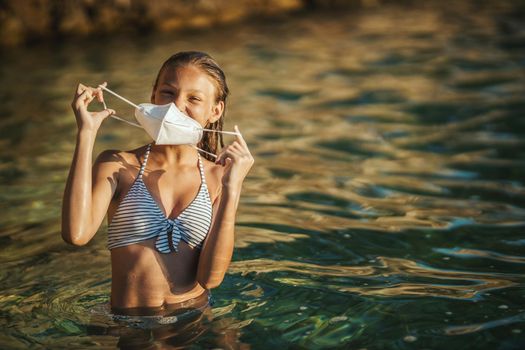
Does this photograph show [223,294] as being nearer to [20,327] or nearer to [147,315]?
[147,315]

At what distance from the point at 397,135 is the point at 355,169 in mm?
1242

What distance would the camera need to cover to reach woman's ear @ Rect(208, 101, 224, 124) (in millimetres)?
4148

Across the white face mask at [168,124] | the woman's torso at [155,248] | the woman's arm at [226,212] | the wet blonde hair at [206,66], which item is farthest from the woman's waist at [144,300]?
the wet blonde hair at [206,66]

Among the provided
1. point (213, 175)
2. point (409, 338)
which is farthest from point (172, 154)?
point (409, 338)

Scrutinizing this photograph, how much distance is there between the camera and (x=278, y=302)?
4.53 m

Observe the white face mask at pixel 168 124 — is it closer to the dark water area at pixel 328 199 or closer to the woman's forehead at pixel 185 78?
the woman's forehead at pixel 185 78

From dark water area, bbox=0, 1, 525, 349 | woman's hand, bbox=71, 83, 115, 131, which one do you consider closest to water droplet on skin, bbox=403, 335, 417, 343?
dark water area, bbox=0, 1, 525, 349

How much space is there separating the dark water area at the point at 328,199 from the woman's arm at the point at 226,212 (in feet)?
1.14

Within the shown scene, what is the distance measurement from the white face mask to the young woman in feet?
0.36

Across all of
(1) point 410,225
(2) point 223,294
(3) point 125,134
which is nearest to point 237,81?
(3) point 125,134

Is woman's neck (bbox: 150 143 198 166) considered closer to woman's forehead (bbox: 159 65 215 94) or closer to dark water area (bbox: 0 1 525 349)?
woman's forehead (bbox: 159 65 215 94)

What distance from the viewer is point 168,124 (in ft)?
12.6

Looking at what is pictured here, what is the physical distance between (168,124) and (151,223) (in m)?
0.47

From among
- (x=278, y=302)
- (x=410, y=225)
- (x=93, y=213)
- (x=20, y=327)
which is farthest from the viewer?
(x=410, y=225)
